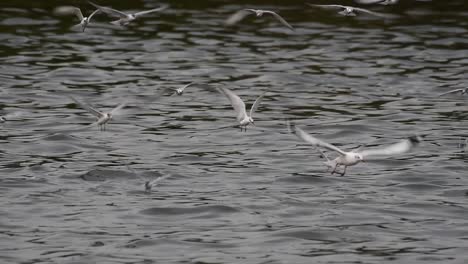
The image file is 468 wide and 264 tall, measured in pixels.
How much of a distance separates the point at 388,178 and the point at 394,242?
3834mm

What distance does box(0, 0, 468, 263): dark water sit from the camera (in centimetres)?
1645

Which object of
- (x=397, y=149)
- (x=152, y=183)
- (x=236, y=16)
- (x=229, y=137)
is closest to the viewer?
(x=397, y=149)

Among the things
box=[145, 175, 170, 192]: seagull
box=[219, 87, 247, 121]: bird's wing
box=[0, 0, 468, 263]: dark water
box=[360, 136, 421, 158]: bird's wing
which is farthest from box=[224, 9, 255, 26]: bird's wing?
box=[360, 136, 421, 158]: bird's wing

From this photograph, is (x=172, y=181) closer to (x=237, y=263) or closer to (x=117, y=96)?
(x=237, y=263)

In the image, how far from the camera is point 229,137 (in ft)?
75.6

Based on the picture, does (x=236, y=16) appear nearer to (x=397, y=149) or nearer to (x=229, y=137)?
(x=229, y=137)

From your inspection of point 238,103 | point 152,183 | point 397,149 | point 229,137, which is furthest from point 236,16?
point 397,149

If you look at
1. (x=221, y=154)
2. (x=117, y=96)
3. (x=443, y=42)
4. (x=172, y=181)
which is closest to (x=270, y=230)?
(x=172, y=181)

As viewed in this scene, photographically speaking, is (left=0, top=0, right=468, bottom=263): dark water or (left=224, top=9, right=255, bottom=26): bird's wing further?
(left=224, top=9, right=255, bottom=26): bird's wing

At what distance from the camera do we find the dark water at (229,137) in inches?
648

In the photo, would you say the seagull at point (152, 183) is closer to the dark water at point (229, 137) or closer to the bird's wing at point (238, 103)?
the dark water at point (229, 137)

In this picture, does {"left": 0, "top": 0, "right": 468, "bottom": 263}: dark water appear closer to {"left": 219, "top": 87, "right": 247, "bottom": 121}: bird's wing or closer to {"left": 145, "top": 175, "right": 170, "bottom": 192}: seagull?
{"left": 145, "top": 175, "right": 170, "bottom": 192}: seagull

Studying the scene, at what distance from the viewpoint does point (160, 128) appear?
23.7m

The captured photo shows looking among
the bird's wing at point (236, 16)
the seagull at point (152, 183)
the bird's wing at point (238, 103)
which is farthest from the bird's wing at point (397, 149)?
the bird's wing at point (236, 16)
